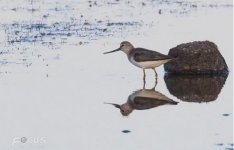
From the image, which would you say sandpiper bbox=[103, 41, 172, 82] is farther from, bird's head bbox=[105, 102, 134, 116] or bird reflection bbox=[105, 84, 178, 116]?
bird's head bbox=[105, 102, 134, 116]

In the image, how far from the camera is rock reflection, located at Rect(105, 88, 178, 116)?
12.8 metres

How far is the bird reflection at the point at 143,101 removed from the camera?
12781mm

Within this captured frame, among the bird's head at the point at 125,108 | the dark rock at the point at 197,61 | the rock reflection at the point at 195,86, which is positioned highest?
the dark rock at the point at 197,61

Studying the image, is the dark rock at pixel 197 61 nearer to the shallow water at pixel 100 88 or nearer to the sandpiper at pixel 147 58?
the shallow water at pixel 100 88

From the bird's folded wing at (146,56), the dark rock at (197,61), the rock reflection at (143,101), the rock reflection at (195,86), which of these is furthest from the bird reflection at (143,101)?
the dark rock at (197,61)

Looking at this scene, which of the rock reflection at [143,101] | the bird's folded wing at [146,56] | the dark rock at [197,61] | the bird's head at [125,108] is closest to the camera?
the bird's head at [125,108]

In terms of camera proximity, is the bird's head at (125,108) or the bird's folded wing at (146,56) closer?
the bird's head at (125,108)

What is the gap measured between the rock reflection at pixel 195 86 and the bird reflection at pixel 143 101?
348 mm

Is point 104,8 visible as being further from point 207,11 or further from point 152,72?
point 152,72

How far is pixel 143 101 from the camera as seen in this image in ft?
44.0

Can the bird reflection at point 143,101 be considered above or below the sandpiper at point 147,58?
below

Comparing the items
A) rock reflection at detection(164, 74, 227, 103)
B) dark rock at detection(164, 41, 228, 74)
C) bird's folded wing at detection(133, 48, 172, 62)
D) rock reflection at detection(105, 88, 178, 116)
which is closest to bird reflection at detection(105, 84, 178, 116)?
rock reflection at detection(105, 88, 178, 116)

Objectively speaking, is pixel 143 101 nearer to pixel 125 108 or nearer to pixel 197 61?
pixel 125 108

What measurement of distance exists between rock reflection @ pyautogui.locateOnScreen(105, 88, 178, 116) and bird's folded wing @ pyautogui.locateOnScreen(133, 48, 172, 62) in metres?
1.16
